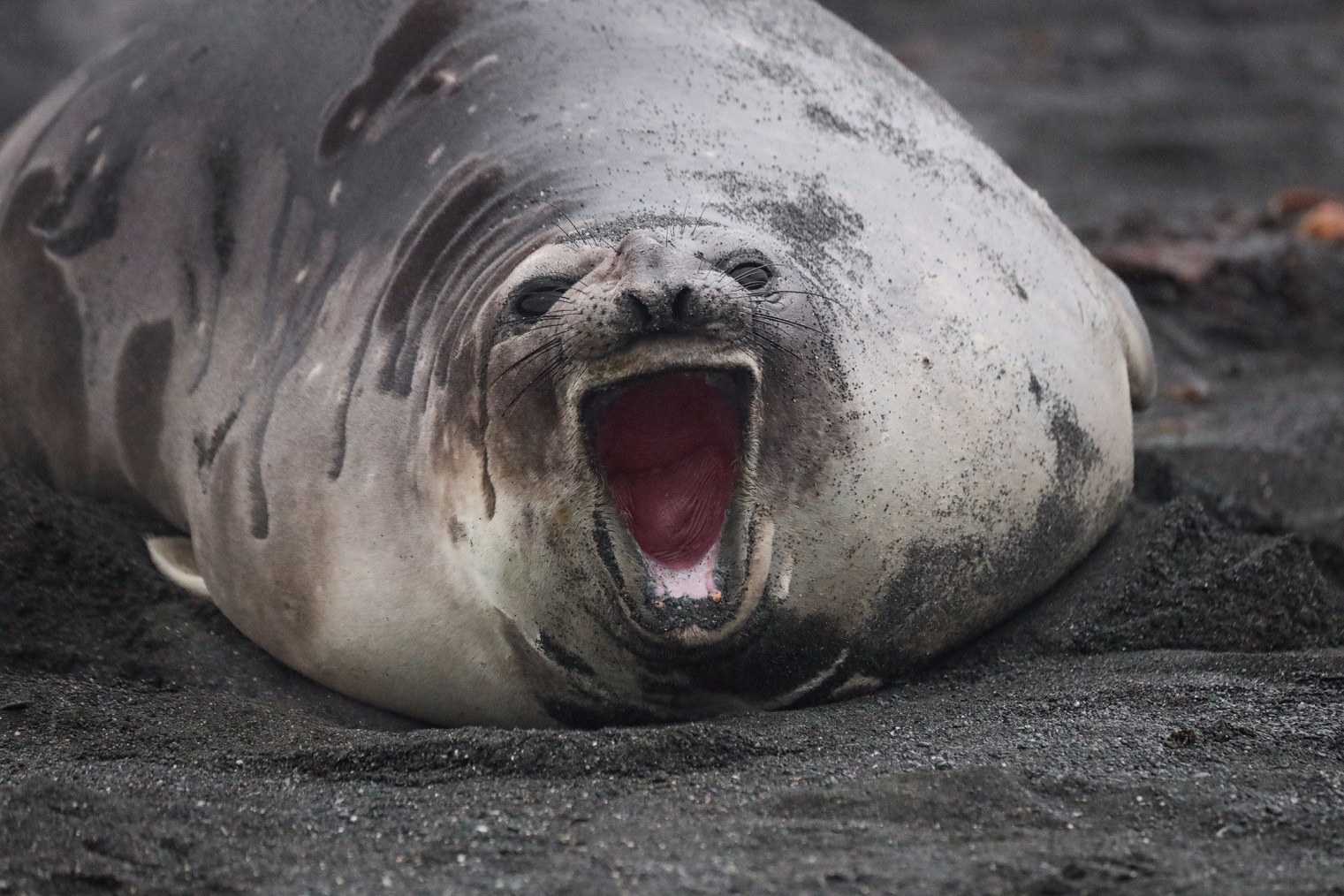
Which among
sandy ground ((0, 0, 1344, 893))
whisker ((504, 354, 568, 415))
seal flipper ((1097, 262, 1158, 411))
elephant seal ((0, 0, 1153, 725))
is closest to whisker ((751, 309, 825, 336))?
elephant seal ((0, 0, 1153, 725))

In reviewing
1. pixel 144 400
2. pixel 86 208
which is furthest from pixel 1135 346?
pixel 86 208

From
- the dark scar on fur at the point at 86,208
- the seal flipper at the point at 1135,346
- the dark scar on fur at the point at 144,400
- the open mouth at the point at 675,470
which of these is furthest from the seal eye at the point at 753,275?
the dark scar on fur at the point at 86,208

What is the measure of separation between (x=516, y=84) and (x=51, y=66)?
753 centimetres

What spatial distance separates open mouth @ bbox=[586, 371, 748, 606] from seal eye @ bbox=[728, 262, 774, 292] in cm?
22

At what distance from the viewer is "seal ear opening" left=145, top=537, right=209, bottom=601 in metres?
4.20

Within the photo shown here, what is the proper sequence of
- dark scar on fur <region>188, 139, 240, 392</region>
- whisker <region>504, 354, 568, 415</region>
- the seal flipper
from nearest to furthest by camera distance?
whisker <region>504, 354, 568, 415</region> < the seal flipper < dark scar on fur <region>188, 139, 240, 392</region>

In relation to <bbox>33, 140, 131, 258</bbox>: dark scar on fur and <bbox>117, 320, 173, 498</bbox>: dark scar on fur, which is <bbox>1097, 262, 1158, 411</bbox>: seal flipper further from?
Answer: <bbox>33, 140, 131, 258</bbox>: dark scar on fur

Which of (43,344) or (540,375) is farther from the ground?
(43,344)

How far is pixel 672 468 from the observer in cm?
323

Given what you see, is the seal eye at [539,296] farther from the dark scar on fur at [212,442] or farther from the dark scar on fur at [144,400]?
the dark scar on fur at [144,400]

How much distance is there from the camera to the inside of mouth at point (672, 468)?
318 cm

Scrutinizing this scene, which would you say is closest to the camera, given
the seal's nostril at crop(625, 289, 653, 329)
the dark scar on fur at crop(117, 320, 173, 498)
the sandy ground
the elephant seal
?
the sandy ground

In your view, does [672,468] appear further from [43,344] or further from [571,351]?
[43,344]

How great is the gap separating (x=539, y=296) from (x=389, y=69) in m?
1.42
